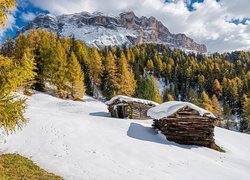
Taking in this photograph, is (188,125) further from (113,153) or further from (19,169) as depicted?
(19,169)

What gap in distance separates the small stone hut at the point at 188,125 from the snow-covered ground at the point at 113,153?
0.95m

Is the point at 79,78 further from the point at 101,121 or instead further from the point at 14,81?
the point at 14,81

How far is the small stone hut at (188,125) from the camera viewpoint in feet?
78.8

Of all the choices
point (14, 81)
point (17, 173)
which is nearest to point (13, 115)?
point (14, 81)

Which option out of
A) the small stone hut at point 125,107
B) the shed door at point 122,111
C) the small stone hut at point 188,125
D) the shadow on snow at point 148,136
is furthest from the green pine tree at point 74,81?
the small stone hut at point 188,125

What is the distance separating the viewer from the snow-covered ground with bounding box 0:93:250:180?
14.8 m

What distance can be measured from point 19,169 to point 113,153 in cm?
668

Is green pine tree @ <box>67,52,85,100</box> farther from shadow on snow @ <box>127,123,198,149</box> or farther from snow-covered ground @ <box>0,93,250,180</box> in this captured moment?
shadow on snow @ <box>127,123,198,149</box>

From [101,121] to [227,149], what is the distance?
478 inches

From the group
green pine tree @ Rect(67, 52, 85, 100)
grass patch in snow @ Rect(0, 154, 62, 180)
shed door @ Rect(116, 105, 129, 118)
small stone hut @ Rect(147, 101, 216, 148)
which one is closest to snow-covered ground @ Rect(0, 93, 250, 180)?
grass patch in snow @ Rect(0, 154, 62, 180)

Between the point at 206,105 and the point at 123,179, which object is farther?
the point at 206,105

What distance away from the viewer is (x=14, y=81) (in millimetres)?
9375

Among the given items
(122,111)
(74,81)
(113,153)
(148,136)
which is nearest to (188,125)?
(148,136)

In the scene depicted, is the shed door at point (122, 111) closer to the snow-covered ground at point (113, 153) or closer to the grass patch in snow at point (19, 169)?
the snow-covered ground at point (113, 153)
